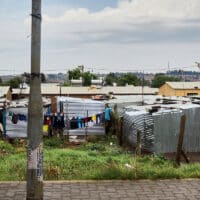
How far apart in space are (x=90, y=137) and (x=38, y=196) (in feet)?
62.4

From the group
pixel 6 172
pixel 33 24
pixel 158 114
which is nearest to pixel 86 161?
pixel 6 172

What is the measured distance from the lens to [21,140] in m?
23.7

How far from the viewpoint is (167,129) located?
18.9 metres

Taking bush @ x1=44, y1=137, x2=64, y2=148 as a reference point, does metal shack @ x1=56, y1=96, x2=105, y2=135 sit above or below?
above

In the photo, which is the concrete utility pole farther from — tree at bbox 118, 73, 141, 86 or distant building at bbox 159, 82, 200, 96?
tree at bbox 118, 73, 141, 86

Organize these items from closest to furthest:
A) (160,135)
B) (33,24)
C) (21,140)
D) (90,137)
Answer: (33,24) → (160,135) → (21,140) → (90,137)

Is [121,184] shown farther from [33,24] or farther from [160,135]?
[160,135]

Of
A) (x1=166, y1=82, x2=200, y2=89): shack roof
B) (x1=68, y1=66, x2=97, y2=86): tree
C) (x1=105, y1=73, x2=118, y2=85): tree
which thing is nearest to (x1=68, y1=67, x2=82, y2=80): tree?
(x1=68, y1=66, x2=97, y2=86): tree

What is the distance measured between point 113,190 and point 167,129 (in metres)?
10.7

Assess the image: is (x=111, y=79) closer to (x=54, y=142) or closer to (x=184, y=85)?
(x=184, y=85)

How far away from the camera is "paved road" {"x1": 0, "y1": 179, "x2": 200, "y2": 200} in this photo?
8.00m

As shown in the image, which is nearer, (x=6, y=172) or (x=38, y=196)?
(x=38, y=196)

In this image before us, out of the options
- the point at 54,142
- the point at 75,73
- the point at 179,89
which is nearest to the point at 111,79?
the point at 75,73

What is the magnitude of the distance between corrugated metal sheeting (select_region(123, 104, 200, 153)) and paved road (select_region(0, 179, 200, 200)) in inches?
367
